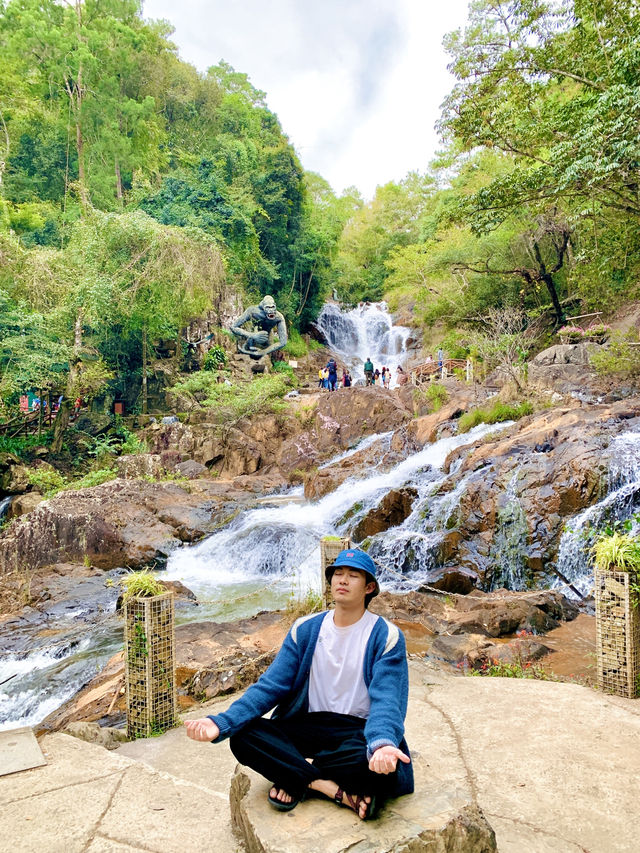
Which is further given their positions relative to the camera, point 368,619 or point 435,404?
point 435,404

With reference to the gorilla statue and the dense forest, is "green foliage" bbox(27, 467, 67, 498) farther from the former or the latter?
the gorilla statue

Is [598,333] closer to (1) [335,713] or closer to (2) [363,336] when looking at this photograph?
(2) [363,336]

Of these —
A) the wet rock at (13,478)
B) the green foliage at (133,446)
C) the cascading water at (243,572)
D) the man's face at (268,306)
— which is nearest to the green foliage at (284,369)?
the man's face at (268,306)

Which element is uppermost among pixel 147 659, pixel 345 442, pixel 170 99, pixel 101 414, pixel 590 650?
pixel 170 99

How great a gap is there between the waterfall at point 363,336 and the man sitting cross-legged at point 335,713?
1045 inches

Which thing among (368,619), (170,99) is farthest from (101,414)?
(368,619)

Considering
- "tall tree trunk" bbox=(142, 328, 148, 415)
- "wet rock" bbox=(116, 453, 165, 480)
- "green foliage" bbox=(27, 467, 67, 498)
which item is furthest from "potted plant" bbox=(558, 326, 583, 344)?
"green foliage" bbox=(27, 467, 67, 498)

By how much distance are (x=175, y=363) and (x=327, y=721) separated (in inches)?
859

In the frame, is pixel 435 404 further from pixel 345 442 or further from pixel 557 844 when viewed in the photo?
pixel 557 844

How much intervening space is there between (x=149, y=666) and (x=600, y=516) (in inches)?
288

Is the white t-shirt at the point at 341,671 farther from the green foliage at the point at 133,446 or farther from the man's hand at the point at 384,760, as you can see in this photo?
the green foliage at the point at 133,446

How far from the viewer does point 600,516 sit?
896 cm

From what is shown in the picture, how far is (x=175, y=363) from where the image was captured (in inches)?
913

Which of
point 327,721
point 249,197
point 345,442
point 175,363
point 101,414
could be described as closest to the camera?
point 327,721
